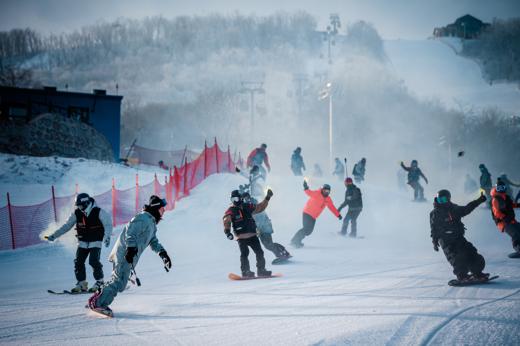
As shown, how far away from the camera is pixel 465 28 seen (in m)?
121

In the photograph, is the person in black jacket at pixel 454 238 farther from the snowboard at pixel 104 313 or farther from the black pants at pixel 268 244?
the snowboard at pixel 104 313

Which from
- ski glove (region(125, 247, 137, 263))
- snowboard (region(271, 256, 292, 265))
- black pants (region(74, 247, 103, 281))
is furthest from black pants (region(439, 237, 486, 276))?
black pants (region(74, 247, 103, 281))

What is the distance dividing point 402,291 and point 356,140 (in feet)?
247

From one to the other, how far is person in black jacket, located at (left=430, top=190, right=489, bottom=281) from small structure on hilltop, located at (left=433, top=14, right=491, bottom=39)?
12973 centimetres

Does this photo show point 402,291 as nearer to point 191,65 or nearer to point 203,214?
point 203,214

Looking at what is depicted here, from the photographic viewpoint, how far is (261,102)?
91.1 metres

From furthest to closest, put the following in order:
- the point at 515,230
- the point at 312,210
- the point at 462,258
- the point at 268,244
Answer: the point at 312,210, the point at 268,244, the point at 515,230, the point at 462,258

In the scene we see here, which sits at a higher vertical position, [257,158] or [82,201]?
[257,158]

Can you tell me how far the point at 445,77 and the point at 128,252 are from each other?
11121 centimetres

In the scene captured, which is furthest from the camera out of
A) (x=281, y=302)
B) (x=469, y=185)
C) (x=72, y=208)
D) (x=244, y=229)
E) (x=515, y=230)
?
Answer: (x=469, y=185)

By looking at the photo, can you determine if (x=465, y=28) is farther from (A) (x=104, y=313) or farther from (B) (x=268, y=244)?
(A) (x=104, y=313)

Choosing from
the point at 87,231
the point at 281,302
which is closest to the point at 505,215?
the point at 281,302

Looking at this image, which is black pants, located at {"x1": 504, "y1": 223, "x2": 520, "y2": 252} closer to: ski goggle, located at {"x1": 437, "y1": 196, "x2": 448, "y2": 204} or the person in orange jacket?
the person in orange jacket

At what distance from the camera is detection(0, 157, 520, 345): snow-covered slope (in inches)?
182
